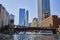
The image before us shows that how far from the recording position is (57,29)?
84.2 m

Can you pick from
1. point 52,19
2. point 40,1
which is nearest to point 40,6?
point 40,1

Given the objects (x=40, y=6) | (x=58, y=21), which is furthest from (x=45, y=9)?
(x=58, y=21)

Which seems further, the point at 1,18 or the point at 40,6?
the point at 40,6

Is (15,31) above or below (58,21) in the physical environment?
below

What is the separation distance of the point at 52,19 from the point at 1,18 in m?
31.8

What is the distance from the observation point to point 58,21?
90750 millimetres

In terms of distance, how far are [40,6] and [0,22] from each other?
9736 cm

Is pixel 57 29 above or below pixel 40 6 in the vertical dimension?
below

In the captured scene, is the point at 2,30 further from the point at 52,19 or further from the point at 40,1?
the point at 40,1

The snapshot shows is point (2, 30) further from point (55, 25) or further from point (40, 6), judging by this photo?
point (40, 6)

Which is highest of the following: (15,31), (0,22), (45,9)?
(45,9)

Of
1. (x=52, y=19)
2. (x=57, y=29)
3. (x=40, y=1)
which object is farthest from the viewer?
(x=40, y=1)

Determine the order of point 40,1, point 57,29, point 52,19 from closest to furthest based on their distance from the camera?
1. point 57,29
2. point 52,19
3. point 40,1

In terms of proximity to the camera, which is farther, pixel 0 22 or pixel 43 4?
pixel 43 4
